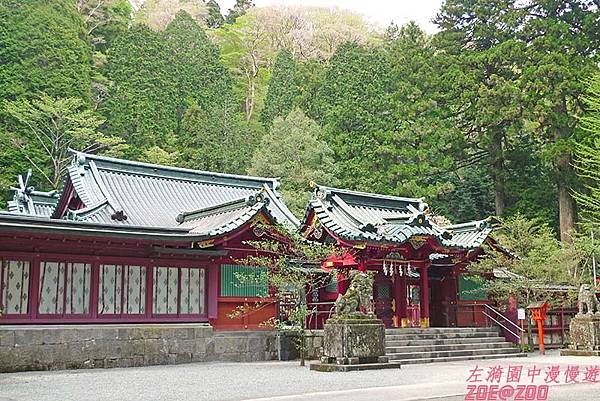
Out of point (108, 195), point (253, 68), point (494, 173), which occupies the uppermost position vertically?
point (253, 68)

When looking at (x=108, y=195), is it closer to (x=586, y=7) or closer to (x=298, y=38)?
(x=586, y=7)

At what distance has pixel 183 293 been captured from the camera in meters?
20.3

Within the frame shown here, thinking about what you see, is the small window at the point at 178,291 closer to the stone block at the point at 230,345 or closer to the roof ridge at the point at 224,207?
the stone block at the point at 230,345

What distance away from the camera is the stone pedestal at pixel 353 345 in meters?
15.9

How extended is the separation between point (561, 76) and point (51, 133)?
31244 millimetres

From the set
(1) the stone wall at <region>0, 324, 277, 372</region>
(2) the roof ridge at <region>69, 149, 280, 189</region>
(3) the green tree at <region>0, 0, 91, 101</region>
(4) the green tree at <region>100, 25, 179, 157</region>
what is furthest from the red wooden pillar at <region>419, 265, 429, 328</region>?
(3) the green tree at <region>0, 0, 91, 101</region>

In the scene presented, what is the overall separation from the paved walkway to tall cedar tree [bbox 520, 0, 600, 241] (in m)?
21.2

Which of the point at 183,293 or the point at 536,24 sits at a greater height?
the point at 536,24

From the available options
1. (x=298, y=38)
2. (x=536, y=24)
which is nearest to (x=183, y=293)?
(x=536, y=24)

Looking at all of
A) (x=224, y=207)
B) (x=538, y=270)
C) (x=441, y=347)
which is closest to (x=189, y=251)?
(x=224, y=207)

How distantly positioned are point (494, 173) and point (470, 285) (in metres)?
18.8

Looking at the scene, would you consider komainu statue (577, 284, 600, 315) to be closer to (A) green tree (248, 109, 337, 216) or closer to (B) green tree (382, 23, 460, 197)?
(B) green tree (382, 23, 460, 197)

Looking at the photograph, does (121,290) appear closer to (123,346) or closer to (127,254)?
(127,254)

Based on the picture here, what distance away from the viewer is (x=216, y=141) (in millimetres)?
48188
